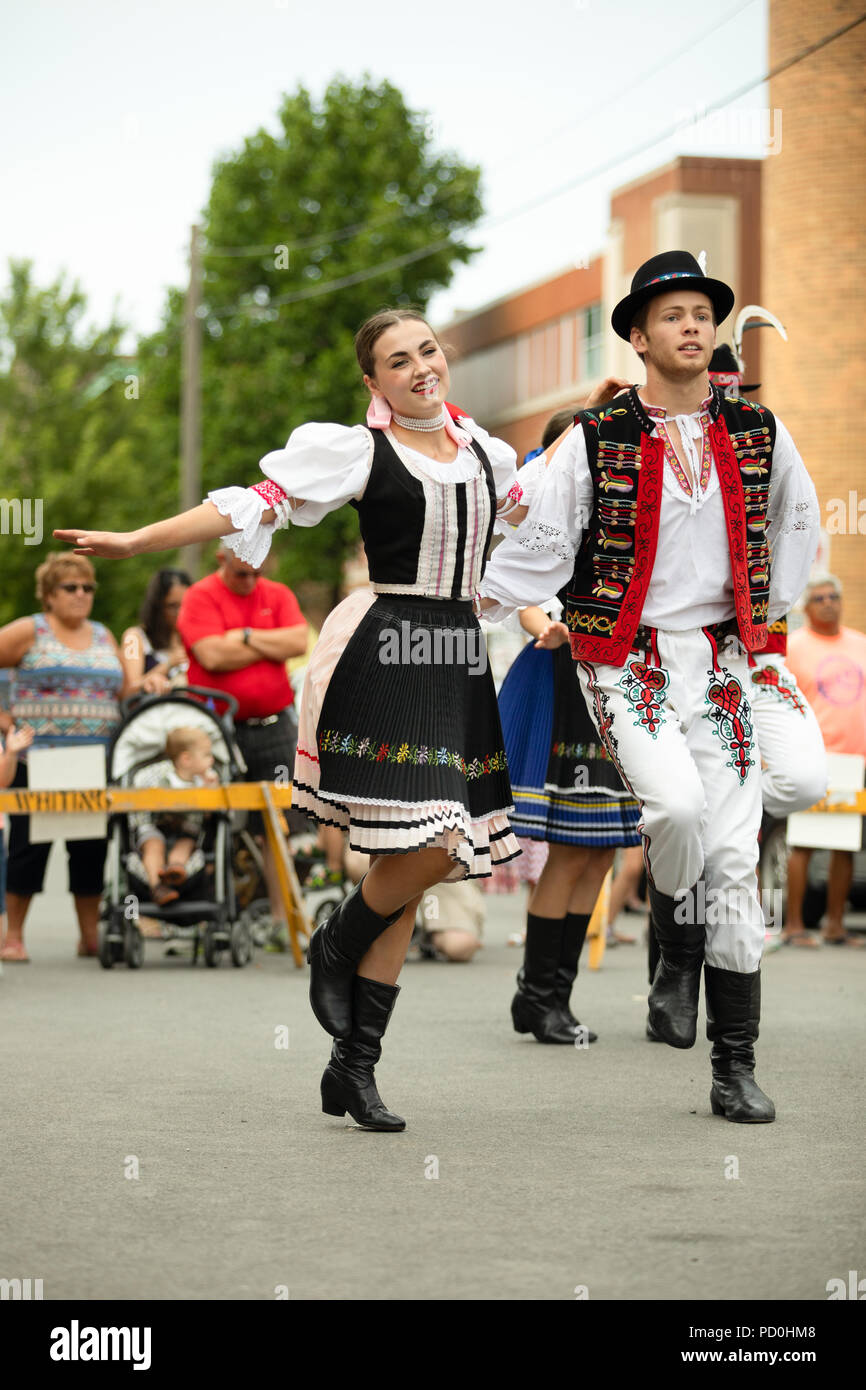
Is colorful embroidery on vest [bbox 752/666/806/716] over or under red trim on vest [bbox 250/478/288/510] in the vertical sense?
under

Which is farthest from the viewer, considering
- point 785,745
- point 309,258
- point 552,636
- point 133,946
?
point 309,258

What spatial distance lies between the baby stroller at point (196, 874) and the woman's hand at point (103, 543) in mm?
5131

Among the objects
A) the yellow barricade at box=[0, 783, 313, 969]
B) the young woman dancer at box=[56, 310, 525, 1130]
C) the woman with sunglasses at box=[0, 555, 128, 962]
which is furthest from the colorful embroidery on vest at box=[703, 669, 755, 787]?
the woman with sunglasses at box=[0, 555, 128, 962]

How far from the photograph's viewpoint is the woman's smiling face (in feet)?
17.9

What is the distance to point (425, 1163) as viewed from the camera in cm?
499

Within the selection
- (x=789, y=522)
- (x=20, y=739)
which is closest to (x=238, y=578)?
(x=20, y=739)

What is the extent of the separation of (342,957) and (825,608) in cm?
714

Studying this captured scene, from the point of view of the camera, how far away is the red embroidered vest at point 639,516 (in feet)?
18.7

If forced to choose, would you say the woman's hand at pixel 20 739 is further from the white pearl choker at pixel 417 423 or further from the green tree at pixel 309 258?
the green tree at pixel 309 258

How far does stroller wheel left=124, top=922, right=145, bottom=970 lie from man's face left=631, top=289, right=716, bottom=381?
529 cm

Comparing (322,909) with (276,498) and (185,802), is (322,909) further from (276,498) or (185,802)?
(276,498)

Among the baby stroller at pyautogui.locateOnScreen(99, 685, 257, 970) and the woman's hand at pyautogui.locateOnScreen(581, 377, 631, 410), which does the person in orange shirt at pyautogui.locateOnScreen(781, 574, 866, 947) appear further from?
the woman's hand at pyautogui.locateOnScreen(581, 377, 631, 410)

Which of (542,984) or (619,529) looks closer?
(619,529)
